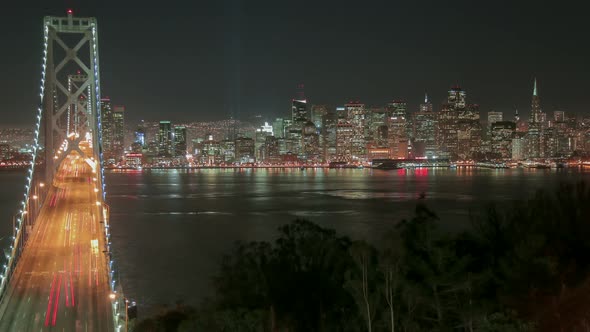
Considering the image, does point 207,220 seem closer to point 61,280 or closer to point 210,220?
point 210,220

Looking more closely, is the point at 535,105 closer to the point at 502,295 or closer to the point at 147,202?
the point at 147,202

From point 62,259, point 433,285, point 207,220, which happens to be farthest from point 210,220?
point 433,285

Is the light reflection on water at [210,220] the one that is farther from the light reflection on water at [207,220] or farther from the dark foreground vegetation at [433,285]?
A: the dark foreground vegetation at [433,285]

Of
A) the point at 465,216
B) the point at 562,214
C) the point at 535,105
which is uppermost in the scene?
the point at 535,105

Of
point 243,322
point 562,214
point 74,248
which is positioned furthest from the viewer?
point 74,248

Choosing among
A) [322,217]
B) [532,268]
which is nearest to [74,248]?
[532,268]

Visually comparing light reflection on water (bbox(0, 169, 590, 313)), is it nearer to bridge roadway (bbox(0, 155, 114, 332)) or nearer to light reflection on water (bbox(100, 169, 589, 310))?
light reflection on water (bbox(100, 169, 589, 310))
